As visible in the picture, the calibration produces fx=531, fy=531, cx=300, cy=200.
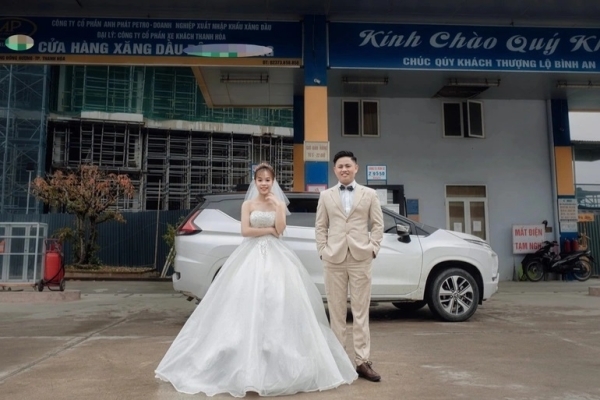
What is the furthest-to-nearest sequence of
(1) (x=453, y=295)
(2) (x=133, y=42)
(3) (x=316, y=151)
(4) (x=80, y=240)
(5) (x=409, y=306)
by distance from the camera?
(4) (x=80, y=240), (2) (x=133, y=42), (3) (x=316, y=151), (5) (x=409, y=306), (1) (x=453, y=295)

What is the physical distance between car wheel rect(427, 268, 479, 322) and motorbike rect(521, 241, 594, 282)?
8384 millimetres

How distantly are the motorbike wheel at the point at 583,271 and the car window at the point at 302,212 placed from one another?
416 inches

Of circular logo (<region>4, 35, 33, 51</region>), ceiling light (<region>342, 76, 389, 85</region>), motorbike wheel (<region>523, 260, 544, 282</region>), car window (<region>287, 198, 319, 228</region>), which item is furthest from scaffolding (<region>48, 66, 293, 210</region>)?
car window (<region>287, 198, 319, 228</region>)

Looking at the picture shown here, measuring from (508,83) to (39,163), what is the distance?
19.3m

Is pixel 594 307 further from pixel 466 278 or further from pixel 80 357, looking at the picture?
pixel 80 357

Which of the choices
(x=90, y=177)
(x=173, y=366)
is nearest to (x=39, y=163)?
(x=90, y=177)

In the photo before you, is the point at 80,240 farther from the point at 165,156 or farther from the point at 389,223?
the point at 389,223

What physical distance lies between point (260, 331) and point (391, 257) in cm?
362

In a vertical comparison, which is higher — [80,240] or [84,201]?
[84,201]

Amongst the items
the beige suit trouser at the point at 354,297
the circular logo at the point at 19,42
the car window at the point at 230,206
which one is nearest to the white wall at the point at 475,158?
the circular logo at the point at 19,42

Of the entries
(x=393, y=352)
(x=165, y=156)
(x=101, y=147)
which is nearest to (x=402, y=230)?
(x=393, y=352)

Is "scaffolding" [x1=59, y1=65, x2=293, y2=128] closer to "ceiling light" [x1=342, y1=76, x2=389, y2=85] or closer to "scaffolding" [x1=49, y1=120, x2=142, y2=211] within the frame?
"scaffolding" [x1=49, y1=120, x2=142, y2=211]

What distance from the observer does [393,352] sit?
5.59 metres

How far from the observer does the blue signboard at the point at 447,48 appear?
11234mm
